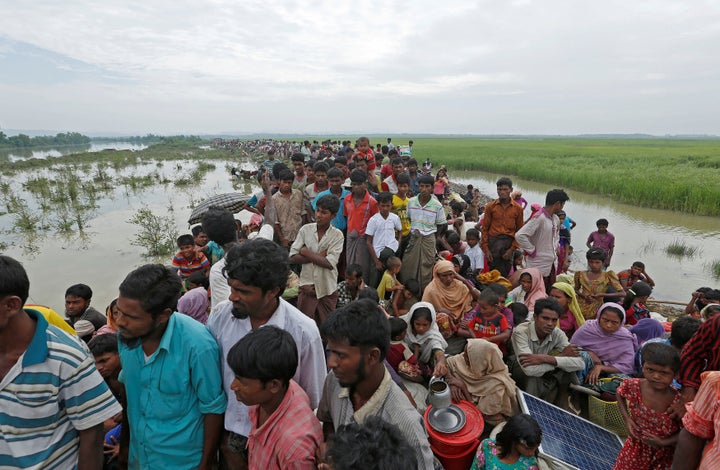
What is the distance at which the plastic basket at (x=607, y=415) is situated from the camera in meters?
2.97

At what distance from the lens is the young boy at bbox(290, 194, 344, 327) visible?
10.6 ft

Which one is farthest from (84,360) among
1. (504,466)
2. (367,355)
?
(504,466)

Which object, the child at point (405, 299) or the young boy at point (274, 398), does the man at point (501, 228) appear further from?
the young boy at point (274, 398)

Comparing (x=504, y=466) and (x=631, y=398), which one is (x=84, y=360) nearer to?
(x=504, y=466)

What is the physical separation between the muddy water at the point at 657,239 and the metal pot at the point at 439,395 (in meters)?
7.35

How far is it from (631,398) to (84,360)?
307 cm

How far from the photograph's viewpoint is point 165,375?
5.31 feet

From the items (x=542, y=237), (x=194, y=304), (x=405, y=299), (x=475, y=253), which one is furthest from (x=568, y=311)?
(x=194, y=304)

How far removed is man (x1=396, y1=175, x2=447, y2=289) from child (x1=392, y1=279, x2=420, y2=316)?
0.56 m

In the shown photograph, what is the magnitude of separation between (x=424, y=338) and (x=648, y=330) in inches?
98.2

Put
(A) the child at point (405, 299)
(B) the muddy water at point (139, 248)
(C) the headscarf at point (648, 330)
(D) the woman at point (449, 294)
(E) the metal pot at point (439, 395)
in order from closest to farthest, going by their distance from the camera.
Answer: (E) the metal pot at point (439, 395)
(C) the headscarf at point (648, 330)
(D) the woman at point (449, 294)
(A) the child at point (405, 299)
(B) the muddy water at point (139, 248)

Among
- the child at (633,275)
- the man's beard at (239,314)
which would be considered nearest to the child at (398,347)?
the man's beard at (239,314)

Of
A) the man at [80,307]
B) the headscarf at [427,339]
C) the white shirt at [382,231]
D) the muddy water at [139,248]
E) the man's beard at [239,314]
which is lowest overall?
the muddy water at [139,248]

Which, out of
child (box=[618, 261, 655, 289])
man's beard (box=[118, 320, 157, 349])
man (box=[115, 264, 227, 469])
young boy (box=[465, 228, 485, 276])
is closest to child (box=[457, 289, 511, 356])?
young boy (box=[465, 228, 485, 276])
